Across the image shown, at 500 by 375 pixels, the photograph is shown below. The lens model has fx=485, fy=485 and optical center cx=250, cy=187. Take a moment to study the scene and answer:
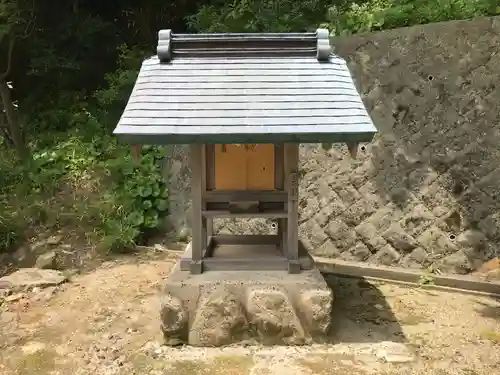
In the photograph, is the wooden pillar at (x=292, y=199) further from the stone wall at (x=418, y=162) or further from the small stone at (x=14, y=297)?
the small stone at (x=14, y=297)

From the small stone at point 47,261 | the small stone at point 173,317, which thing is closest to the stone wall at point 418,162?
the small stone at point 173,317

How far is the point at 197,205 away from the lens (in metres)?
4.75

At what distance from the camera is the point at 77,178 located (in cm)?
848

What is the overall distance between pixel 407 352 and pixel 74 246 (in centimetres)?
527

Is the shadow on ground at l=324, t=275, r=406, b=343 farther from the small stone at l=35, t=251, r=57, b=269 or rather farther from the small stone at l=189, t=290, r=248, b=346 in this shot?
the small stone at l=35, t=251, r=57, b=269

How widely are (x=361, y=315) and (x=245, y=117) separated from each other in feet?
8.29

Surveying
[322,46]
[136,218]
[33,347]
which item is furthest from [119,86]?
[33,347]

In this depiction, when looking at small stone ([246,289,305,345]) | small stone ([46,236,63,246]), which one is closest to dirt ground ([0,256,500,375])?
small stone ([246,289,305,345])

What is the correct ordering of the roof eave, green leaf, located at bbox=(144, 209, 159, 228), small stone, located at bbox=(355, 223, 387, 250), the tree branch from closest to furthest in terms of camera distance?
1. the roof eave
2. small stone, located at bbox=(355, 223, 387, 250)
3. green leaf, located at bbox=(144, 209, 159, 228)
4. the tree branch

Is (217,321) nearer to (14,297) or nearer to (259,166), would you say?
(259,166)

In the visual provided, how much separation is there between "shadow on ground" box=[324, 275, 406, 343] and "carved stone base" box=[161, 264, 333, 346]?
381mm

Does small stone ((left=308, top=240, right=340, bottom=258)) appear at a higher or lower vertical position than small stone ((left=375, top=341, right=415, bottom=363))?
lower

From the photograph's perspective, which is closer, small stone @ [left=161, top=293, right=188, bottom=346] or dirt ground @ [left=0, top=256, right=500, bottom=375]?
dirt ground @ [left=0, top=256, right=500, bottom=375]

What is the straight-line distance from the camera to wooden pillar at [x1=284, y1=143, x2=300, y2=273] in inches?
187
